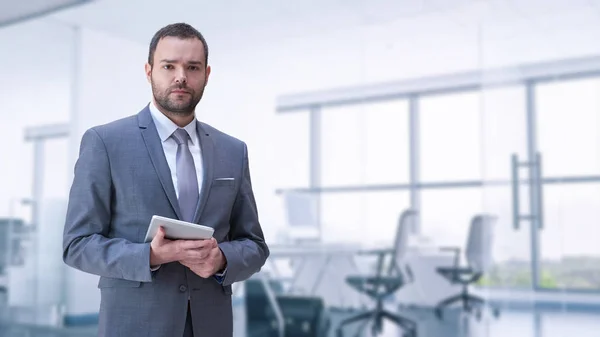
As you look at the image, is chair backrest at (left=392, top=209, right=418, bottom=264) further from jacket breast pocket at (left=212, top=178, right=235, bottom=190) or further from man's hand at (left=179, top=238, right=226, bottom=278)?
man's hand at (left=179, top=238, right=226, bottom=278)

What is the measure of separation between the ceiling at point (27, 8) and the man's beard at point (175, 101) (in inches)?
138

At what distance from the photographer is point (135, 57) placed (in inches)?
204

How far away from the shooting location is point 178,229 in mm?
1202

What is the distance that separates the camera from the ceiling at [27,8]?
15.1 feet

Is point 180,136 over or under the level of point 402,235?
over

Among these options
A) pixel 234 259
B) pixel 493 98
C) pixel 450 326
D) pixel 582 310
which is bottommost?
pixel 450 326

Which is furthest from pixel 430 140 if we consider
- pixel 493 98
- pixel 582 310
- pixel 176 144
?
pixel 176 144

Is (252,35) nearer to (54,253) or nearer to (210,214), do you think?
(54,253)

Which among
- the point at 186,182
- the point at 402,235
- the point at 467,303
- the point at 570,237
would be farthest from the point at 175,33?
the point at 402,235

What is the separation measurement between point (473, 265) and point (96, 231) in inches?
162

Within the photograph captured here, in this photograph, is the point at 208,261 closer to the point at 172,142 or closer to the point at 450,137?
the point at 172,142

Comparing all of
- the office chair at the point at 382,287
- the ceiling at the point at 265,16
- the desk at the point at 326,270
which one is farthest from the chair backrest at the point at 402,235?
the ceiling at the point at 265,16

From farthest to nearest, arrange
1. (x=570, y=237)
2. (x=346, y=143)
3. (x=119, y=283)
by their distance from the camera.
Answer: (x=346, y=143) < (x=570, y=237) < (x=119, y=283)

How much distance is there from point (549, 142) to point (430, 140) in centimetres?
369
